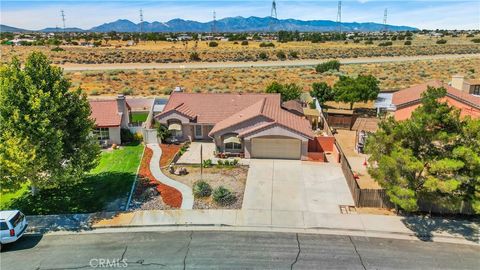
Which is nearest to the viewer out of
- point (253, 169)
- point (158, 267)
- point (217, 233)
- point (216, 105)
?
point (158, 267)

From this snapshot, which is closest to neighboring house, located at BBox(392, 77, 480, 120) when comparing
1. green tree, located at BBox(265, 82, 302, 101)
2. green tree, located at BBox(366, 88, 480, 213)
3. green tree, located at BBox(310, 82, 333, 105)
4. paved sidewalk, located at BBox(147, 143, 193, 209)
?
green tree, located at BBox(366, 88, 480, 213)

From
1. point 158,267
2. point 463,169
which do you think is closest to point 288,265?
point 158,267

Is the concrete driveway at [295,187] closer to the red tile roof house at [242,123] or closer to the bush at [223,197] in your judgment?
the bush at [223,197]

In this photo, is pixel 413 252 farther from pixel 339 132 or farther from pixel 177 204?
pixel 339 132

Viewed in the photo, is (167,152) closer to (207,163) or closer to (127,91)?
(207,163)

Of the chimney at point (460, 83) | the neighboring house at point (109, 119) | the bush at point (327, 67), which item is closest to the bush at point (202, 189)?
the neighboring house at point (109, 119)

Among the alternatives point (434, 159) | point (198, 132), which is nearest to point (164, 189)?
point (198, 132)

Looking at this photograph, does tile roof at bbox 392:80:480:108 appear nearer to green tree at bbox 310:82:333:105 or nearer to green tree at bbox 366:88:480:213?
green tree at bbox 366:88:480:213
